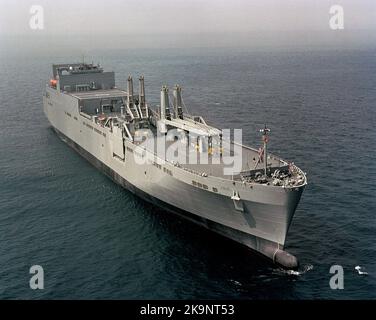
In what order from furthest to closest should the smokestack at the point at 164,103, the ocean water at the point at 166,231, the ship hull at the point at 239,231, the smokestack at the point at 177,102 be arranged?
the smokestack at the point at 164,103 → the smokestack at the point at 177,102 → the ship hull at the point at 239,231 → the ocean water at the point at 166,231

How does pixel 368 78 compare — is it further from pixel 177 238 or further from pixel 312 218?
pixel 177 238

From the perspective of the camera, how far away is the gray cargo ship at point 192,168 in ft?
129

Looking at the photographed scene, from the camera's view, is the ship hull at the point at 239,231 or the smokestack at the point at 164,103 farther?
the smokestack at the point at 164,103

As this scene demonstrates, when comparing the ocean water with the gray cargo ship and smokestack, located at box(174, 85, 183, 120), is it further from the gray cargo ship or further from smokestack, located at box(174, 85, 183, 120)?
smokestack, located at box(174, 85, 183, 120)

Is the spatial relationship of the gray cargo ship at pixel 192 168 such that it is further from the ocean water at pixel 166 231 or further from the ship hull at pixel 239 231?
the ocean water at pixel 166 231

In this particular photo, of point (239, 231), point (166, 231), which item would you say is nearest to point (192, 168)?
point (166, 231)

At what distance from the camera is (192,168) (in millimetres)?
46062

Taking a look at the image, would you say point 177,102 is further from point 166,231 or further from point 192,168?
point 166,231

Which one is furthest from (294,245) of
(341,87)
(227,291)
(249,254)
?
(341,87)

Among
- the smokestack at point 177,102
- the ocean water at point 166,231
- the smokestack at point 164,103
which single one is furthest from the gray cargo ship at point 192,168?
the ocean water at point 166,231

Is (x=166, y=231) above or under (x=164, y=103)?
under

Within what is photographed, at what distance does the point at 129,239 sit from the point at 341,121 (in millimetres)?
56073

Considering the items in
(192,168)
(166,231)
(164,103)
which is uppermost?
(164,103)

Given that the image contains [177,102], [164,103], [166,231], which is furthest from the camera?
[177,102]
